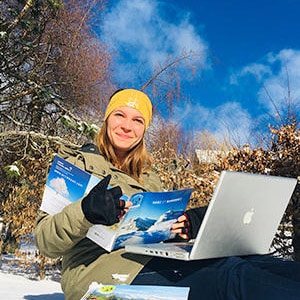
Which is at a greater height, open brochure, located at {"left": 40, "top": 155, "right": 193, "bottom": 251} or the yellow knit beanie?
the yellow knit beanie

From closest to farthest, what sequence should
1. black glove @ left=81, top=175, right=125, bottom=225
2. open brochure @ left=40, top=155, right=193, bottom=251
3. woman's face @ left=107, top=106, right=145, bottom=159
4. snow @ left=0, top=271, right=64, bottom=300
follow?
black glove @ left=81, top=175, right=125, bottom=225, open brochure @ left=40, top=155, right=193, bottom=251, woman's face @ left=107, top=106, right=145, bottom=159, snow @ left=0, top=271, right=64, bottom=300

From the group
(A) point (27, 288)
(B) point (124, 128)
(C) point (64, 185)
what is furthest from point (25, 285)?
(C) point (64, 185)

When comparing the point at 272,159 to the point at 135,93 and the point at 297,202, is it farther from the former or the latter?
the point at 135,93

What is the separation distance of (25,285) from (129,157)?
4.19m

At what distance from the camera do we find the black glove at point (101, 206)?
3.80 feet

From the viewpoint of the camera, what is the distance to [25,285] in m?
5.17

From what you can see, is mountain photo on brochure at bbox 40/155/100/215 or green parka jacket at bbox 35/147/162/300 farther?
mountain photo on brochure at bbox 40/155/100/215

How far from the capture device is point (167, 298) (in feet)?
3.55

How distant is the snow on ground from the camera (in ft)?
14.8

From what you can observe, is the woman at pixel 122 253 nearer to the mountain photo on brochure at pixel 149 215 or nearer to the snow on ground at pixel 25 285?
the mountain photo on brochure at pixel 149 215

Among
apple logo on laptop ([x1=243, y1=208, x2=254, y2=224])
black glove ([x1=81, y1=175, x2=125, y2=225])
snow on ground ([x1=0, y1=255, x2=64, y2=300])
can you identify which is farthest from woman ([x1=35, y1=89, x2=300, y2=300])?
snow on ground ([x1=0, y1=255, x2=64, y2=300])

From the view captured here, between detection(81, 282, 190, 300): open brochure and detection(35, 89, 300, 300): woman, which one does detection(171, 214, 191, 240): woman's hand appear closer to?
detection(35, 89, 300, 300): woman

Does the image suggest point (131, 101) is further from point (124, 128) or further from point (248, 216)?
point (248, 216)

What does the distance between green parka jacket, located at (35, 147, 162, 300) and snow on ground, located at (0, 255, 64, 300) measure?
340cm
